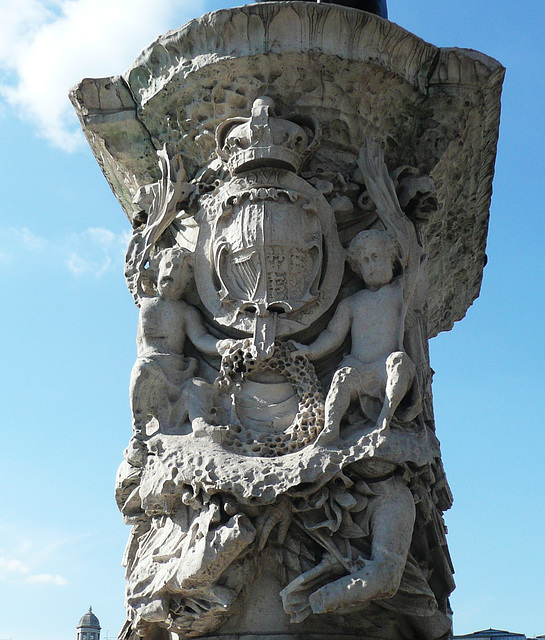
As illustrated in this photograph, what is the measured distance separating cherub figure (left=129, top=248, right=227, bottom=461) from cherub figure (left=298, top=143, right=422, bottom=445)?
0.77m

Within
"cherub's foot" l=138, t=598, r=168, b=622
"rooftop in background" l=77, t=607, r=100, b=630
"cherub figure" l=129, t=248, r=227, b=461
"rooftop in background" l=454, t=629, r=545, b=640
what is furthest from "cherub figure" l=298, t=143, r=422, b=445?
"rooftop in background" l=77, t=607, r=100, b=630

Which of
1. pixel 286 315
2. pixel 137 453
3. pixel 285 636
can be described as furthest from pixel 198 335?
pixel 285 636

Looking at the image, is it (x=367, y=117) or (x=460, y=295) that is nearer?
(x=367, y=117)

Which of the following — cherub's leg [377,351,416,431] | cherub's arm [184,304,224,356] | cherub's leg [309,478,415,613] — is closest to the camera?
cherub's leg [309,478,415,613]

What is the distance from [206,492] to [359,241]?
1915mm

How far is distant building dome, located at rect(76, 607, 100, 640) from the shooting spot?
1289 cm

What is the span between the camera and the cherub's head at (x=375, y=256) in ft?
21.9

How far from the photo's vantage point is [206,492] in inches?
237

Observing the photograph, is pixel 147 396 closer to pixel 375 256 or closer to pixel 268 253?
pixel 268 253

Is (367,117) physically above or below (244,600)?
above

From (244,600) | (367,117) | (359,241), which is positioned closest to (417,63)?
(367,117)

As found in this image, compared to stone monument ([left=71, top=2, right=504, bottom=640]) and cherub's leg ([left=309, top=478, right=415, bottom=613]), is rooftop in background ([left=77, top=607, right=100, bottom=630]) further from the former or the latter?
cherub's leg ([left=309, top=478, right=415, bottom=613])

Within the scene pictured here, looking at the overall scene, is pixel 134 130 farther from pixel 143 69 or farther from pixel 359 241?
pixel 359 241

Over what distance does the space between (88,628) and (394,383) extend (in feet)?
27.0
